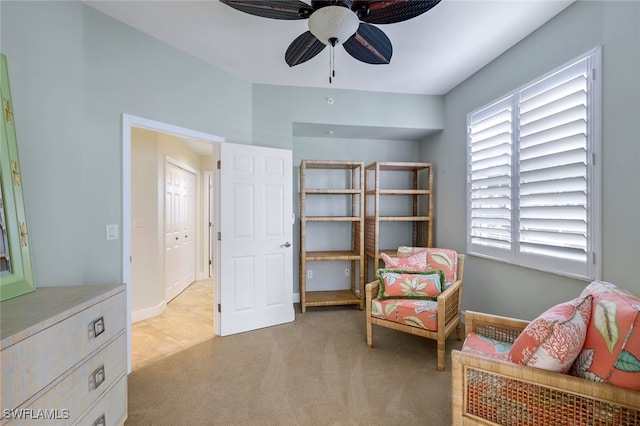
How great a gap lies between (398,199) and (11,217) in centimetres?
382

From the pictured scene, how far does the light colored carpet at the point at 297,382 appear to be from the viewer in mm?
1740

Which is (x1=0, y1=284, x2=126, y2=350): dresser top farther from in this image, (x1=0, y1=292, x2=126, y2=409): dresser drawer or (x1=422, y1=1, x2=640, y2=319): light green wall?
(x1=422, y1=1, x2=640, y2=319): light green wall

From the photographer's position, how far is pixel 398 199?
4.10 m

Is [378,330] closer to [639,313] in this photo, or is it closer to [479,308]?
[479,308]

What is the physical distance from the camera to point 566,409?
110cm

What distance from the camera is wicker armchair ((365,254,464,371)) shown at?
2238mm

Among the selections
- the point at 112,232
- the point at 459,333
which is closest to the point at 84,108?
the point at 112,232

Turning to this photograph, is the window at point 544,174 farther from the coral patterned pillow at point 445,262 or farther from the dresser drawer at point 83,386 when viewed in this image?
the dresser drawer at point 83,386

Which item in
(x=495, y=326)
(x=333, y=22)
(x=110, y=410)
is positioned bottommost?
(x=110, y=410)

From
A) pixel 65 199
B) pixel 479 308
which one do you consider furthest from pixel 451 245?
pixel 65 199

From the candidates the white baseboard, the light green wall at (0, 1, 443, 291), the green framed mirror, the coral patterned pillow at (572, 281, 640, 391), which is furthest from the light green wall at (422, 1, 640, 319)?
the white baseboard

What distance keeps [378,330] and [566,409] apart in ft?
6.53

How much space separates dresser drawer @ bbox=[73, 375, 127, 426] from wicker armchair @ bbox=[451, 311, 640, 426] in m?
1.69

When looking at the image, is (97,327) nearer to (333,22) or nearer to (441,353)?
(333,22)
